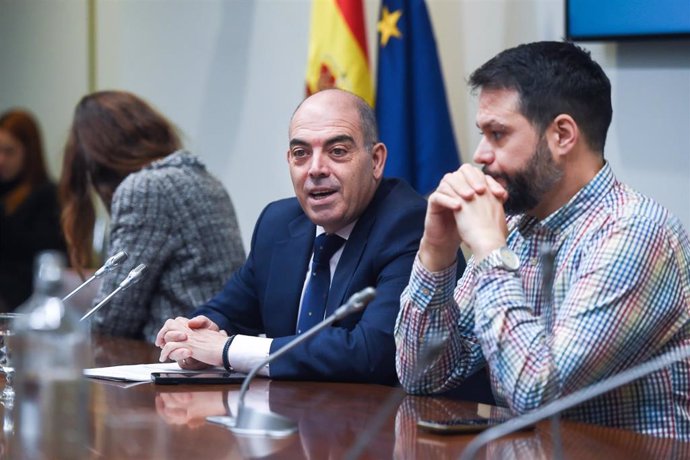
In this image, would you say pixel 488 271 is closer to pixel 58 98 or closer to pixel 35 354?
pixel 35 354

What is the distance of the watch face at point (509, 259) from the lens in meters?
2.12

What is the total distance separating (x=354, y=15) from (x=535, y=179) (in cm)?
214

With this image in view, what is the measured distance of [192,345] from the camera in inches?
103

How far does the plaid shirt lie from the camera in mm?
2033

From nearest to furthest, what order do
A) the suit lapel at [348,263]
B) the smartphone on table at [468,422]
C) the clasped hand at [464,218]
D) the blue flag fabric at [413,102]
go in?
the smartphone on table at [468,422]
the clasped hand at [464,218]
the suit lapel at [348,263]
the blue flag fabric at [413,102]

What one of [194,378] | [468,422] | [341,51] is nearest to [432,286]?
[468,422]

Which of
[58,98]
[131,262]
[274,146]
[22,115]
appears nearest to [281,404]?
[131,262]

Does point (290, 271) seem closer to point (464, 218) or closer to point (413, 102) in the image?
point (464, 218)

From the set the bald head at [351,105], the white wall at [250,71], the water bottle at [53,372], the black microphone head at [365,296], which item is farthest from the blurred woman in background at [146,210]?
the water bottle at [53,372]

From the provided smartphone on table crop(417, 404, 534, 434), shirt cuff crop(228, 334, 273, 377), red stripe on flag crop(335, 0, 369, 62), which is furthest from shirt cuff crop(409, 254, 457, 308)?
red stripe on flag crop(335, 0, 369, 62)

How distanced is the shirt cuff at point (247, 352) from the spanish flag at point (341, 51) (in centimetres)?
181

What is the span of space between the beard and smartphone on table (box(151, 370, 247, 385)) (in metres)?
0.68

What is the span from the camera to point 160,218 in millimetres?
3609

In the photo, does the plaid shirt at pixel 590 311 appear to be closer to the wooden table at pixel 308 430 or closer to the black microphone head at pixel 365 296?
the wooden table at pixel 308 430
